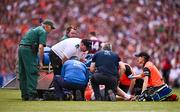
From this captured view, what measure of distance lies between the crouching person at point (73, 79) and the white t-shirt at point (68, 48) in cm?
31

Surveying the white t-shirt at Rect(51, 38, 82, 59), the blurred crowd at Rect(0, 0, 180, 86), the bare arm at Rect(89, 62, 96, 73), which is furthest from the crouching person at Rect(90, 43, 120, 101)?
the blurred crowd at Rect(0, 0, 180, 86)

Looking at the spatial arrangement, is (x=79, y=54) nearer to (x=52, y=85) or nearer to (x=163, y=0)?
(x=52, y=85)

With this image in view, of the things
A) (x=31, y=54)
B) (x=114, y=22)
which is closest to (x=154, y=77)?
(x=31, y=54)

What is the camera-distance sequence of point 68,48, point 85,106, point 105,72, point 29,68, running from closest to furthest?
point 85,106, point 29,68, point 105,72, point 68,48

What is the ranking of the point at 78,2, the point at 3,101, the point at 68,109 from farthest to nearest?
the point at 78,2 → the point at 3,101 → the point at 68,109

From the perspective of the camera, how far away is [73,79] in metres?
20.0

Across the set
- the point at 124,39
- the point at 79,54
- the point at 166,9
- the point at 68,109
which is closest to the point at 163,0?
the point at 166,9

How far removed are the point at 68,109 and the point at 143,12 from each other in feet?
77.4

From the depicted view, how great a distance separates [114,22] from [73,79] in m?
19.6

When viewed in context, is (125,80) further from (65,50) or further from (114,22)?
(114,22)

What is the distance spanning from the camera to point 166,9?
4031 centimetres

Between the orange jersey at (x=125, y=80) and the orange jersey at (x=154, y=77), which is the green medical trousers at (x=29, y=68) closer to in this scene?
the orange jersey at (x=125, y=80)

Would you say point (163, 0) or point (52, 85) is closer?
point (52, 85)

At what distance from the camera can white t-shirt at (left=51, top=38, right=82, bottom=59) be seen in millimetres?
20594
